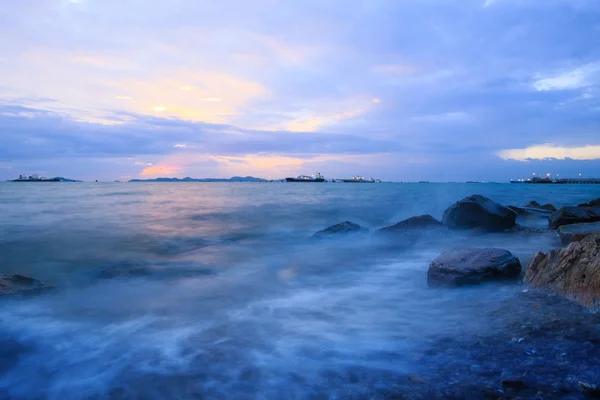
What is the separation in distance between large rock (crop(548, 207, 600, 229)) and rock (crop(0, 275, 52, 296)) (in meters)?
15.5

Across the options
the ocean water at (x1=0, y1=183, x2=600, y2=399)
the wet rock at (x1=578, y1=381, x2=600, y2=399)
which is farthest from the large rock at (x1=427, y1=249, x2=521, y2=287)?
the wet rock at (x1=578, y1=381, x2=600, y2=399)

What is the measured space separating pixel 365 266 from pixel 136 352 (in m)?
6.99

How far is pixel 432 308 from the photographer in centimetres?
662

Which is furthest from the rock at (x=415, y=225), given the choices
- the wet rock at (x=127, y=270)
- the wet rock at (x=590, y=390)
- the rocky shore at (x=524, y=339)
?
the wet rock at (x=590, y=390)

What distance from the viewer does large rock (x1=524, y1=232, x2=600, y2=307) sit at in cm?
→ 534

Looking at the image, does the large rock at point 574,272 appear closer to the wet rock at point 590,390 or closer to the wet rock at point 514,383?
the wet rock at point 590,390

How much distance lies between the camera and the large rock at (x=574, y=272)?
5336 millimetres

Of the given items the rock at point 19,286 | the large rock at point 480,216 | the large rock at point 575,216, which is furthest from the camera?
the large rock at point 480,216

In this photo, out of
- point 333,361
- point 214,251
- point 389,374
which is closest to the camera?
point 389,374

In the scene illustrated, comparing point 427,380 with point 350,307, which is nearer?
point 427,380

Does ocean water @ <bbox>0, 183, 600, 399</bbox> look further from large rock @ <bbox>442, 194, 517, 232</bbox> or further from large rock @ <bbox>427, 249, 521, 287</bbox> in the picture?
large rock @ <bbox>442, 194, 517, 232</bbox>

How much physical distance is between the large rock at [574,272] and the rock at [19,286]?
32.2 ft

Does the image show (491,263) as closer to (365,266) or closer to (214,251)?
(365,266)

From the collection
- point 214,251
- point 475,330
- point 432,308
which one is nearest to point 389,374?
point 475,330
